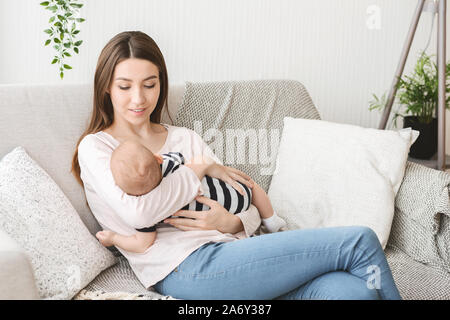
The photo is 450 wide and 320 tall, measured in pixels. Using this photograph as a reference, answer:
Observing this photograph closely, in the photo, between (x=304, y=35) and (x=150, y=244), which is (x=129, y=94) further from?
(x=304, y=35)

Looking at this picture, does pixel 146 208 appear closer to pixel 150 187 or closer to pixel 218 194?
pixel 150 187

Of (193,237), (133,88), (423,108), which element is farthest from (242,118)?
(423,108)

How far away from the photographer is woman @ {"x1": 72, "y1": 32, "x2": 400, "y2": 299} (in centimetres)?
136

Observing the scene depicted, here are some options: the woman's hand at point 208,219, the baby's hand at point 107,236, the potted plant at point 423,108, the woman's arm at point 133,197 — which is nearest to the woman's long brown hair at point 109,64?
the woman's arm at point 133,197

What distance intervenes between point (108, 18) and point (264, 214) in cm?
119

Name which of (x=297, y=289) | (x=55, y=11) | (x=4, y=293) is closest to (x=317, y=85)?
(x=55, y=11)

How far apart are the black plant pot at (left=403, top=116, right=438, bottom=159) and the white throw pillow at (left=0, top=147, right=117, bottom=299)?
1.67 meters

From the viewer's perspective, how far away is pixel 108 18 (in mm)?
2303

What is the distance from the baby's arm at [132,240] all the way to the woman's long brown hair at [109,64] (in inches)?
9.8

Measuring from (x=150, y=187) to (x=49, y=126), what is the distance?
486mm

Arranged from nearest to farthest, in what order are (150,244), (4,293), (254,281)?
(4,293)
(254,281)
(150,244)

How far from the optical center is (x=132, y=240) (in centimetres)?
145

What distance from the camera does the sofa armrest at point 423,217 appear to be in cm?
171

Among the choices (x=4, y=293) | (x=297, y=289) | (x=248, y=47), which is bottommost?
(x=297, y=289)
